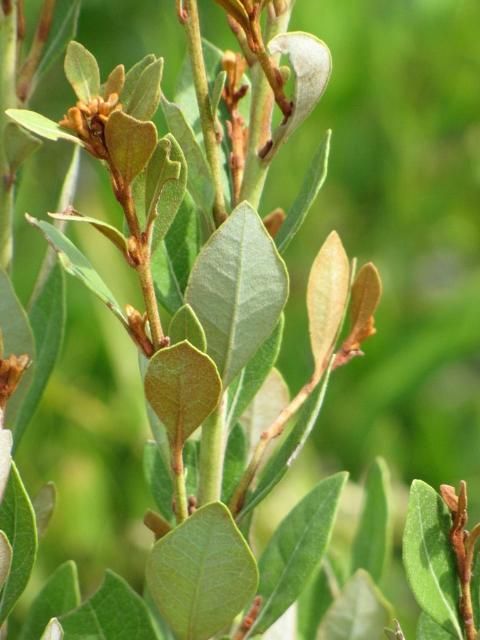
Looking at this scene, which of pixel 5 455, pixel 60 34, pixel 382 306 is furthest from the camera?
pixel 382 306

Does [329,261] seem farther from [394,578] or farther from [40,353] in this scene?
[394,578]

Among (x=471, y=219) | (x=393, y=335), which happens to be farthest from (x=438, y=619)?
(x=471, y=219)

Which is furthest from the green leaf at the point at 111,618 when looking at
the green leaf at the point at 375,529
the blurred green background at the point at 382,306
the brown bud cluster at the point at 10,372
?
the blurred green background at the point at 382,306

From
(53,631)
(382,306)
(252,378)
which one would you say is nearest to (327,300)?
A: (252,378)

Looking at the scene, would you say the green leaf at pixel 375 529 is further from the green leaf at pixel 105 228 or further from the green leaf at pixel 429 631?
the green leaf at pixel 105 228

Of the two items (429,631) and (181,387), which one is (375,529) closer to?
(429,631)

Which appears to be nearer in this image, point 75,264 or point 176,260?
point 75,264
